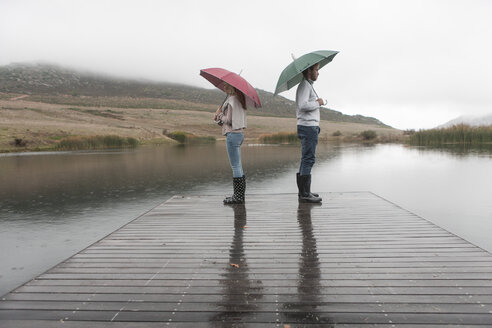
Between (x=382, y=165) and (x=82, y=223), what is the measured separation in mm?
14104

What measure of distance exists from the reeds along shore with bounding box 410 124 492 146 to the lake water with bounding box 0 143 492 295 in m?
12.2

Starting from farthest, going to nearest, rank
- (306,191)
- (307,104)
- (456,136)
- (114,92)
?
1. (114,92)
2. (456,136)
3. (306,191)
4. (307,104)

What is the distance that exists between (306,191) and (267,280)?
3.31 metres

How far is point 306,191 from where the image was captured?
20.1 ft

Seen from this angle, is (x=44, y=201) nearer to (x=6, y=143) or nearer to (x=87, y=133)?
(x=6, y=143)

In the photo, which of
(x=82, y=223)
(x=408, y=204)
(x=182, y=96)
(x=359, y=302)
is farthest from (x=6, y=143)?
(x=182, y=96)

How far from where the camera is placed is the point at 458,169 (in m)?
15.0

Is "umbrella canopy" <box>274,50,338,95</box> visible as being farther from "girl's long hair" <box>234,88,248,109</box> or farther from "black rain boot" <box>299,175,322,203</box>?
"black rain boot" <box>299,175,322,203</box>

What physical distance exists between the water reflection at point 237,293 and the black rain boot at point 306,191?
7.91 ft

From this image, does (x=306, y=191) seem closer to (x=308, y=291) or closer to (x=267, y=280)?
(x=267, y=280)

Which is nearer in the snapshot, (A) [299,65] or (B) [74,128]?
(A) [299,65]

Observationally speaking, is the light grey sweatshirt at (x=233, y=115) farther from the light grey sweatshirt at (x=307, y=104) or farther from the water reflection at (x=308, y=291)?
the water reflection at (x=308, y=291)

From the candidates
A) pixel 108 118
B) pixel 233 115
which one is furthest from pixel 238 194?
pixel 108 118

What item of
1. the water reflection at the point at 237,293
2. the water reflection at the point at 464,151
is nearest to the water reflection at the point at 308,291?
the water reflection at the point at 237,293
